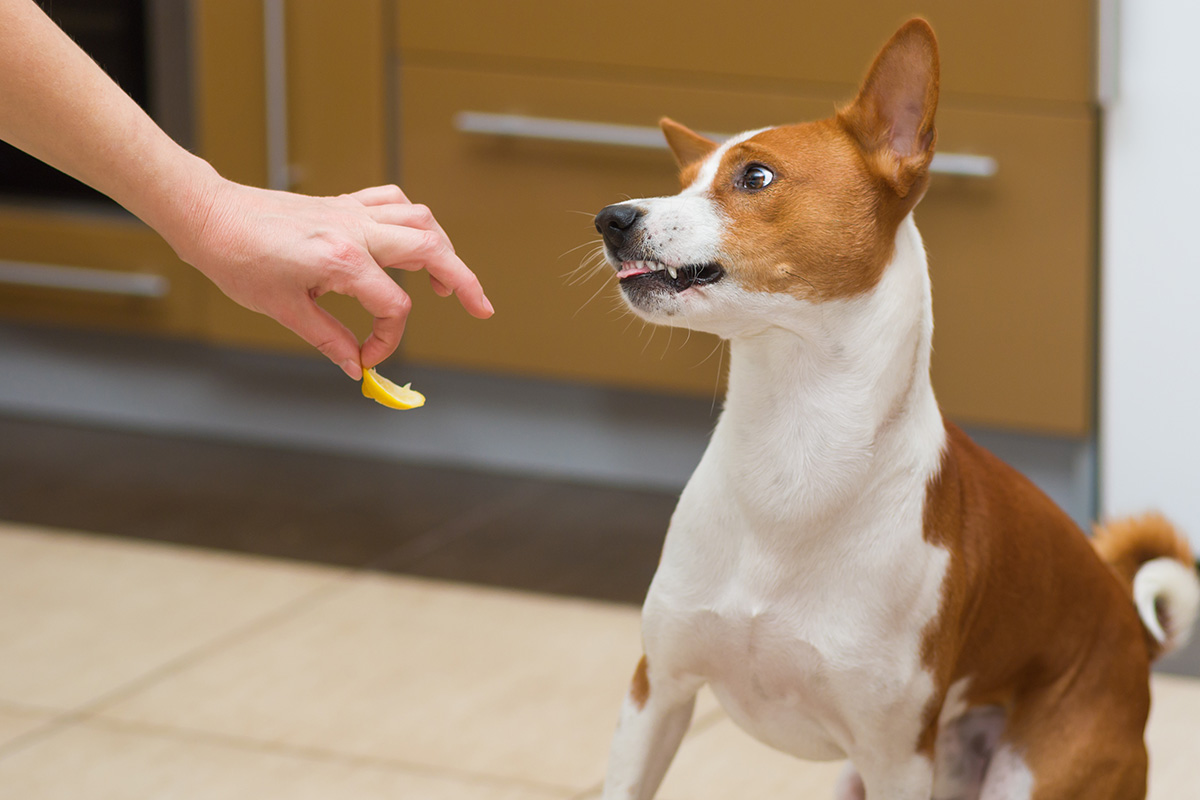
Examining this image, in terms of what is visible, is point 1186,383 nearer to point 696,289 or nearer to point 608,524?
point 608,524

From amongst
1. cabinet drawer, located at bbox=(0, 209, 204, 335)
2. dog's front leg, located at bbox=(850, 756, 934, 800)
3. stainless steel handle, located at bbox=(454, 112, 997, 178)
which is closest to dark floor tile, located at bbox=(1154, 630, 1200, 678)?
stainless steel handle, located at bbox=(454, 112, 997, 178)

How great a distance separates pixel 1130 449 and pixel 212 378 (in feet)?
5.97

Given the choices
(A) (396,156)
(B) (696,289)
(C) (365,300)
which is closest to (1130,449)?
(A) (396,156)

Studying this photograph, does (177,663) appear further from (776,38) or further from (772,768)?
(776,38)

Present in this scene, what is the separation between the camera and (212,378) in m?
3.29

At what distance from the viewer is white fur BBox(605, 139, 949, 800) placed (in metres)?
1.28

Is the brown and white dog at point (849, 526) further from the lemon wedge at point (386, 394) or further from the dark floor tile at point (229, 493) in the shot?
the dark floor tile at point (229, 493)

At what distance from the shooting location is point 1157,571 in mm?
1555

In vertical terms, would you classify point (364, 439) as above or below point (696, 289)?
below

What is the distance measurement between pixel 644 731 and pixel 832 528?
259 millimetres

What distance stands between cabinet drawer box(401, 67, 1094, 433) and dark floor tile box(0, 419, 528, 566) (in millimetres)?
267

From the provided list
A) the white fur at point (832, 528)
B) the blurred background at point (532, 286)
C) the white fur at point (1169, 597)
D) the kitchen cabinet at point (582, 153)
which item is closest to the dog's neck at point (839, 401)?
the white fur at point (832, 528)

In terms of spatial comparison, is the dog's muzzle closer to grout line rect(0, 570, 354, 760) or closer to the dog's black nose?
the dog's black nose

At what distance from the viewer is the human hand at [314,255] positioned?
1.16 metres
